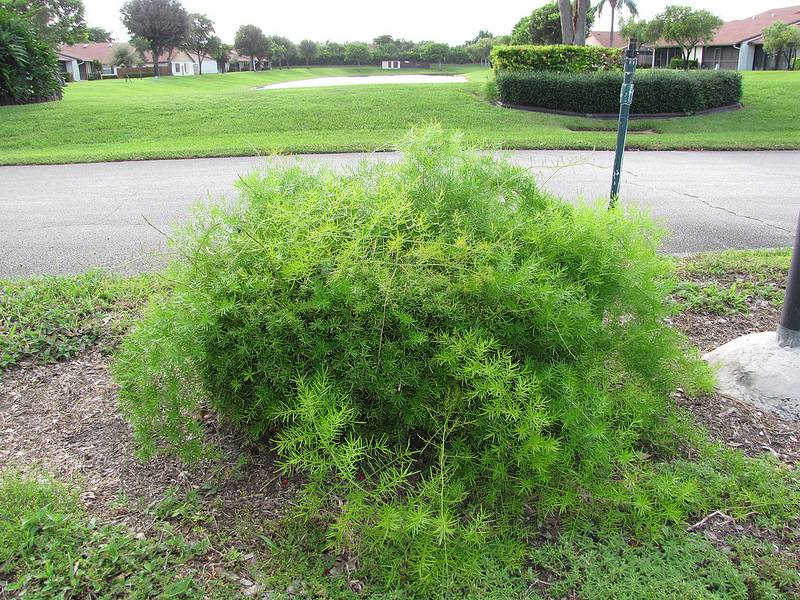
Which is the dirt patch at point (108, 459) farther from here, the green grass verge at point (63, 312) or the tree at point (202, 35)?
the tree at point (202, 35)

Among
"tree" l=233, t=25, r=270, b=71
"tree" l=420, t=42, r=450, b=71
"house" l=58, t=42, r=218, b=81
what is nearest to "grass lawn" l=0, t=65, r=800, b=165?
"house" l=58, t=42, r=218, b=81

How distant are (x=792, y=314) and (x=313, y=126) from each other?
1312cm

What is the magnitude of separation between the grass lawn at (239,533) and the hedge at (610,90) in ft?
48.9

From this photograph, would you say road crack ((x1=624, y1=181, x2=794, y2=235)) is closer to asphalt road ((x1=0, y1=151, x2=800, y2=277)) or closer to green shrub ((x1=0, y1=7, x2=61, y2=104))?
asphalt road ((x1=0, y1=151, x2=800, y2=277))

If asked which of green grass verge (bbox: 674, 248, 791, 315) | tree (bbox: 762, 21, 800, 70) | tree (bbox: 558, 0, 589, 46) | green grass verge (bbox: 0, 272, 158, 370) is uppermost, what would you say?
tree (bbox: 762, 21, 800, 70)

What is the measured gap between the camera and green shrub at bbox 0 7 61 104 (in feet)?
58.0

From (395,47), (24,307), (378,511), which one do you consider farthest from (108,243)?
(395,47)

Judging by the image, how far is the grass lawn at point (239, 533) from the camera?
2.30 m

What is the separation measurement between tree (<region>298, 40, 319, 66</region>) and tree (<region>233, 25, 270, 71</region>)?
33.9 feet

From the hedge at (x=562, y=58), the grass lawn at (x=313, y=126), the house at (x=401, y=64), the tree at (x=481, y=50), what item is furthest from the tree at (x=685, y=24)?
the house at (x=401, y=64)

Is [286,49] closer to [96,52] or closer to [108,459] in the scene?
[96,52]

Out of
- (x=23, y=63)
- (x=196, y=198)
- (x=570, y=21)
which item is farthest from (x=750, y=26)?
(x=196, y=198)

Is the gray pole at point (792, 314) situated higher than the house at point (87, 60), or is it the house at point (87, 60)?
the house at point (87, 60)

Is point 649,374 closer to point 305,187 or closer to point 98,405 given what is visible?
point 305,187
